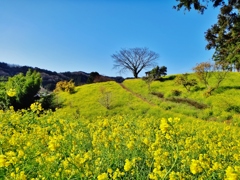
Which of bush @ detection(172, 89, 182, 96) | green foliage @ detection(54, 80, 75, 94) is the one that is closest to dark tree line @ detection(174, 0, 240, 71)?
bush @ detection(172, 89, 182, 96)

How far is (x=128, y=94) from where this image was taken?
31.4m

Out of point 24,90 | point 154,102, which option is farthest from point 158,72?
point 24,90

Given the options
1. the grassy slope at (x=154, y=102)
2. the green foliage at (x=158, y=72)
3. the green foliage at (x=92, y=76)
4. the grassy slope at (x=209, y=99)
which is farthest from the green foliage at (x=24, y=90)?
the green foliage at (x=92, y=76)

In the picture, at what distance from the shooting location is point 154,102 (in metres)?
27.5

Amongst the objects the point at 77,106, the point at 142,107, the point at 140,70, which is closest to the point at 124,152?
the point at 142,107

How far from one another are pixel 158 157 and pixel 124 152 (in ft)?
5.26

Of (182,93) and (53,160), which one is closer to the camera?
(53,160)

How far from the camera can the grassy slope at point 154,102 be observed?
75.3 ft

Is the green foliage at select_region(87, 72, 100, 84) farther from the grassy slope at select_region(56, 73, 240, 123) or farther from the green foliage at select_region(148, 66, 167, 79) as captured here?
the green foliage at select_region(148, 66, 167, 79)

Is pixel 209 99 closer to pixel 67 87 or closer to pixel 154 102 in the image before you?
pixel 154 102

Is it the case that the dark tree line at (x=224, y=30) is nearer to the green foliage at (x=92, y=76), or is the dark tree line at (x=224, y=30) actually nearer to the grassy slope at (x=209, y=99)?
the grassy slope at (x=209, y=99)

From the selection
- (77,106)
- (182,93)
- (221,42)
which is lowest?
(77,106)

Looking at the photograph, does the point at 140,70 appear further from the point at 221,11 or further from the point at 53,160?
the point at 53,160

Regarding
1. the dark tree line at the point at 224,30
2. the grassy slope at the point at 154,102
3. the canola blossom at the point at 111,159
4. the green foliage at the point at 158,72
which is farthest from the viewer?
the green foliage at the point at 158,72
